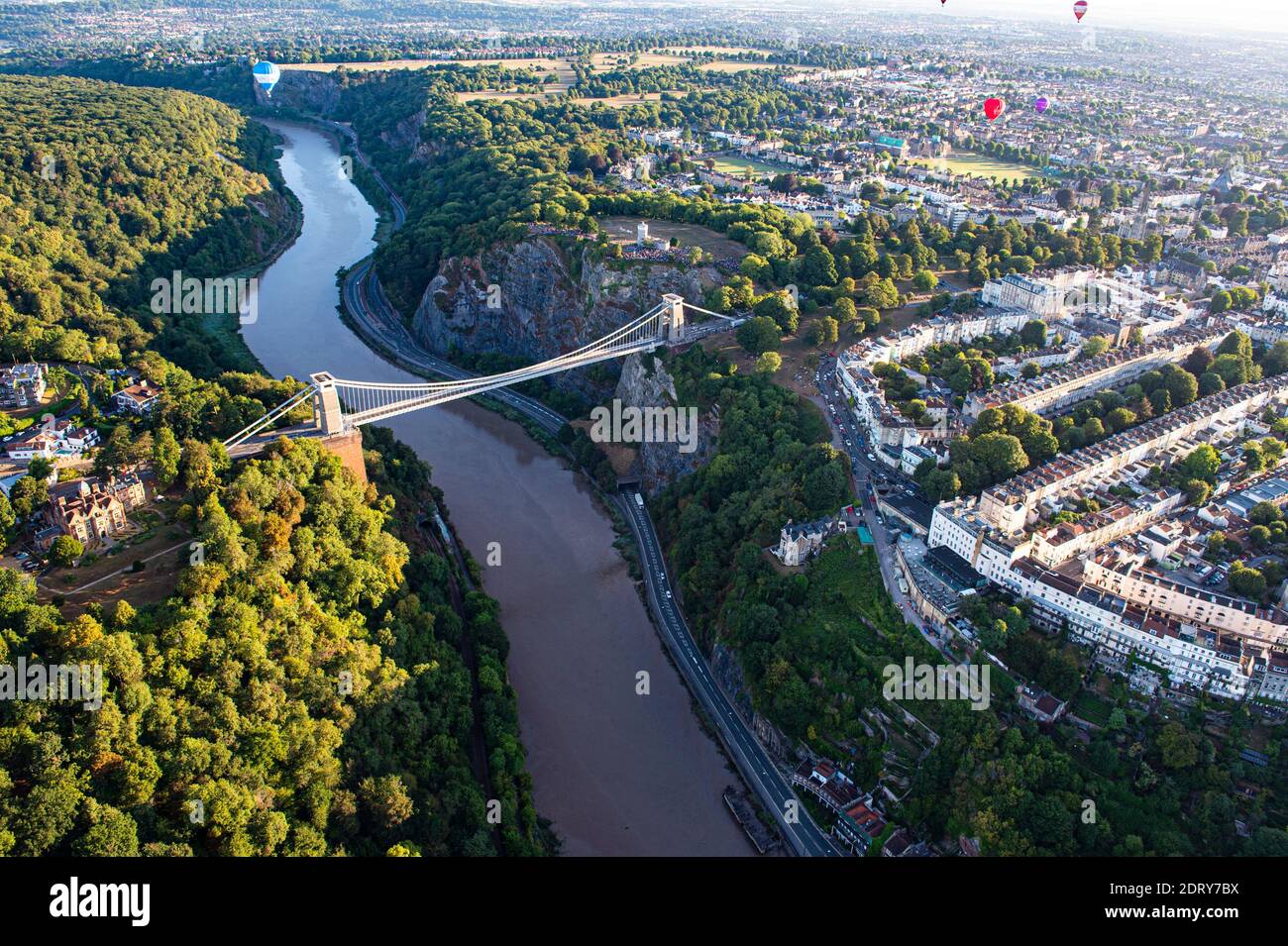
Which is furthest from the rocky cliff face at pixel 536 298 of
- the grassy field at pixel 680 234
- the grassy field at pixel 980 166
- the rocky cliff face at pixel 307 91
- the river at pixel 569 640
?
the rocky cliff face at pixel 307 91

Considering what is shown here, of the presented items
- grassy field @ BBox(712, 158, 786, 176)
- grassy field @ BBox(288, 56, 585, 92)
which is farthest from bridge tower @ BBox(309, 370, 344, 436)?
grassy field @ BBox(288, 56, 585, 92)

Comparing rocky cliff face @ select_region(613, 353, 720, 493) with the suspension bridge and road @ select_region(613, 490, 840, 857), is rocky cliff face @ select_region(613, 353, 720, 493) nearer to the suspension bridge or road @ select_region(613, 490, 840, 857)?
the suspension bridge

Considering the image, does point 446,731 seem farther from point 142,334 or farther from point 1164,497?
point 142,334

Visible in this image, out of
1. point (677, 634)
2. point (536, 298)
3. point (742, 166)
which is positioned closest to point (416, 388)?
point (677, 634)

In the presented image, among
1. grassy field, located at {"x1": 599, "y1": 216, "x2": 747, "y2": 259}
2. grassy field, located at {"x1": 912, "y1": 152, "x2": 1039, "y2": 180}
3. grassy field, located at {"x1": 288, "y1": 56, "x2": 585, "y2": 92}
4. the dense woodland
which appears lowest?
the dense woodland

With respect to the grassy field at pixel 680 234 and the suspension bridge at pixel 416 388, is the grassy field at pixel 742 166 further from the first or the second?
the suspension bridge at pixel 416 388

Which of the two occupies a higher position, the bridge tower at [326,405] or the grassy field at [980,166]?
the grassy field at [980,166]

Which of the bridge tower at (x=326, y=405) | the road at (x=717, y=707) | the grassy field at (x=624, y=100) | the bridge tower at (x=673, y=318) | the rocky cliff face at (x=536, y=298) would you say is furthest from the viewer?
the grassy field at (x=624, y=100)

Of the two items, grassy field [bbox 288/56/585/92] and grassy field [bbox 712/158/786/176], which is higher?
grassy field [bbox 288/56/585/92]
